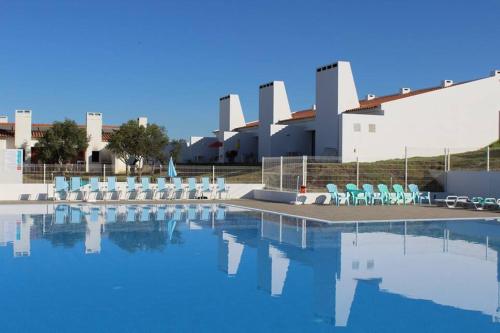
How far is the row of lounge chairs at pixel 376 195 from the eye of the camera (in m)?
19.3

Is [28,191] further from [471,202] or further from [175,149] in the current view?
[175,149]

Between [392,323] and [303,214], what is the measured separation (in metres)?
10.4

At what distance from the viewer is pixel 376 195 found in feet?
65.6

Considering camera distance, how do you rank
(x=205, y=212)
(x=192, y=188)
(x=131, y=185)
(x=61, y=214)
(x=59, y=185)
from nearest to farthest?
(x=61, y=214)
(x=205, y=212)
(x=59, y=185)
(x=131, y=185)
(x=192, y=188)

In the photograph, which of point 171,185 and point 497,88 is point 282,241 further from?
point 497,88

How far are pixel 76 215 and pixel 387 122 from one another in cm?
1833

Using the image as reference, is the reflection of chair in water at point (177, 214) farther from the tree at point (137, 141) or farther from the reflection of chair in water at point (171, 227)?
the tree at point (137, 141)

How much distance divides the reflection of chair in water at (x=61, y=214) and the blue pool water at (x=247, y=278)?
460 millimetres

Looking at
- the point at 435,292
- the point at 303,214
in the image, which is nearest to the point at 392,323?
the point at 435,292

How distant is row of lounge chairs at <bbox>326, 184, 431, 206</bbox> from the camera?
19.3m

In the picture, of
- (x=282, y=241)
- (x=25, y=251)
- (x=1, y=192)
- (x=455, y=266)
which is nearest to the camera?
(x=455, y=266)

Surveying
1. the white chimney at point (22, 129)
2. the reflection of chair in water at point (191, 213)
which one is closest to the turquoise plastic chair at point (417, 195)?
the reflection of chair in water at point (191, 213)

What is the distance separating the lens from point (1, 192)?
19453 millimetres

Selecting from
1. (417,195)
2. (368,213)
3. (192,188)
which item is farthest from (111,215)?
(417,195)
